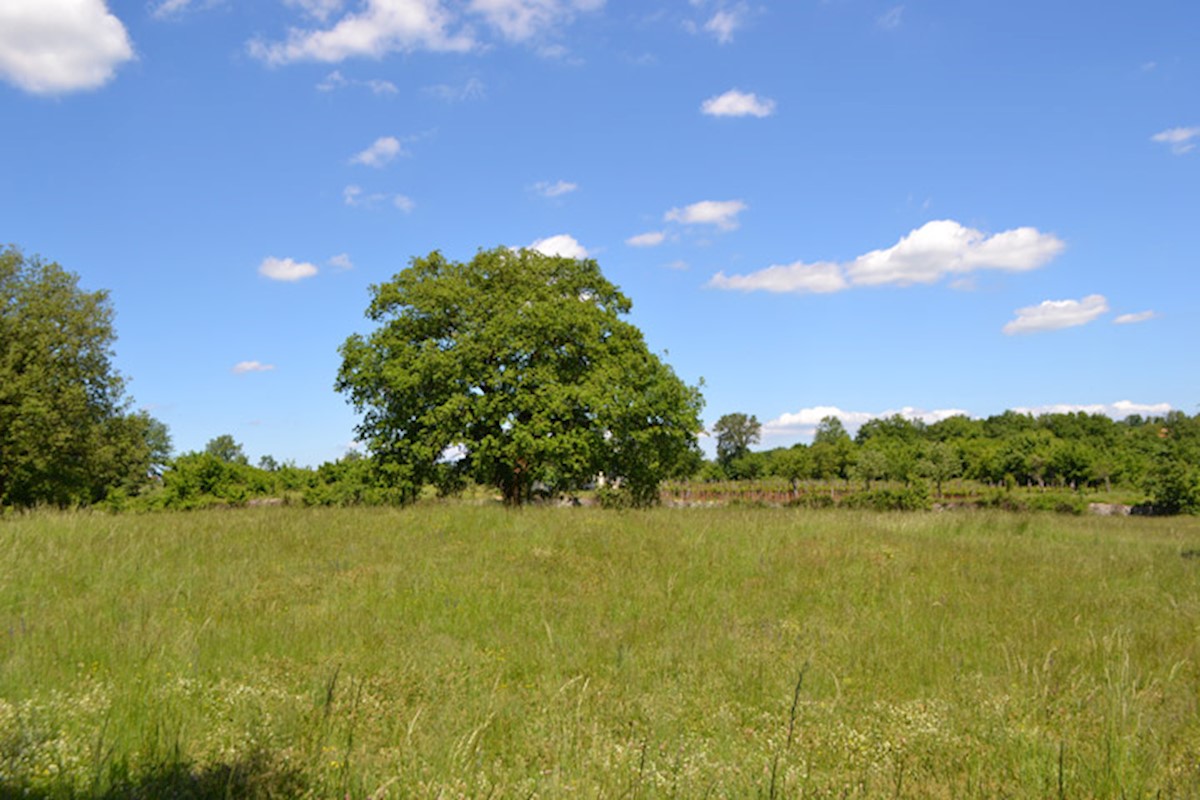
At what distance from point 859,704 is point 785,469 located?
106129 mm

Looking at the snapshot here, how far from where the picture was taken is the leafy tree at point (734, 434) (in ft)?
495

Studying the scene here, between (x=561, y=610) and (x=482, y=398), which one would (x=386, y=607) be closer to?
(x=561, y=610)

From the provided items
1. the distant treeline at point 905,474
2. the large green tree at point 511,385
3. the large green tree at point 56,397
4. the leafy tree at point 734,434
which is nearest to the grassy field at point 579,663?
the distant treeline at point 905,474

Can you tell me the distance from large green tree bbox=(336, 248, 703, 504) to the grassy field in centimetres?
1176

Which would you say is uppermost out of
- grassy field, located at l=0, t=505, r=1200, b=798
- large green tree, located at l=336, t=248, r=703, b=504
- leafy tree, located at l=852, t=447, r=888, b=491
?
large green tree, located at l=336, t=248, r=703, b=504

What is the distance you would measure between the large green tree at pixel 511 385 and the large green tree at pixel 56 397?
598 inches

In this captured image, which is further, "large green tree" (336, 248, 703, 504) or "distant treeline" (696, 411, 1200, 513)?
"distant treeline" (696, 411, 1200, 513)

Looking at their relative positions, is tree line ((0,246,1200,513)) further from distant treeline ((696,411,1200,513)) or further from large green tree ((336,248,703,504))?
distant treeline ((696,411,1200,513))

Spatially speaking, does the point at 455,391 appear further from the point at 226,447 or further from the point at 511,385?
the point at 226,447

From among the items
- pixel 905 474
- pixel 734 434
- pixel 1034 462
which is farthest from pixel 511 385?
pixel 734 434

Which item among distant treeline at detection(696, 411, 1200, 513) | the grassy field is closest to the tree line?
the grassy field

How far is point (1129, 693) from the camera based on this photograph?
18.0 feet

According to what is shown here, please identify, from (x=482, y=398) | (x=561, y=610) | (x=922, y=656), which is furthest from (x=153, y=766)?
(x=482, y=398)

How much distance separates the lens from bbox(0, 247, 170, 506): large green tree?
31453 millimetres
